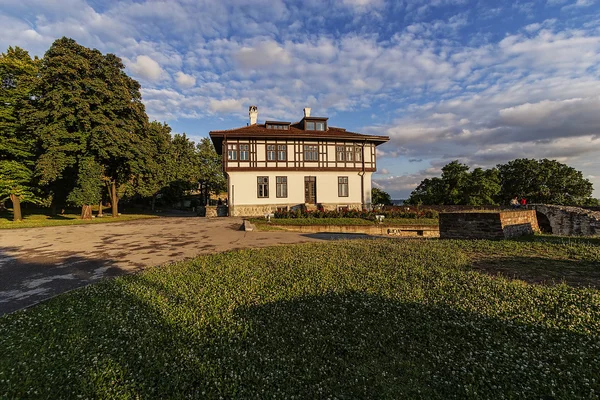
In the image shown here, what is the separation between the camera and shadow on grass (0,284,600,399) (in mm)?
2580

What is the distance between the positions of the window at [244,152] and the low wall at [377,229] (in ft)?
37.2

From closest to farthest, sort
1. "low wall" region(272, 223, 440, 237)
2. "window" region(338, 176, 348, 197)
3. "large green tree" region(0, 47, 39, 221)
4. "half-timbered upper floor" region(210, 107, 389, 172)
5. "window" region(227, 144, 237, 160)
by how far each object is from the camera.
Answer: "low wall" region(272, 223, 440, 237), "large green tree" region(0, 47, 39, 221), "window" region(227, 144, 237, 160), "half-timbered upper floor" region(210, 107, 389, 172), "window" region(338, 176, 348, 197)

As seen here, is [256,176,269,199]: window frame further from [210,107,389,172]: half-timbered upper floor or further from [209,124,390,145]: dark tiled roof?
[209,124,390,145]: dark tiled roof

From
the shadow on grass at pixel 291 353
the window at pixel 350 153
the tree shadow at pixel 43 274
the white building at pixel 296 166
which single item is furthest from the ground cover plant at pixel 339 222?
the shadow on grass at pixel 291 353

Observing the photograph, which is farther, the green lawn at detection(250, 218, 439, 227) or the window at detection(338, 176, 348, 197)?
the window at detection(338, 176, 348, 197)

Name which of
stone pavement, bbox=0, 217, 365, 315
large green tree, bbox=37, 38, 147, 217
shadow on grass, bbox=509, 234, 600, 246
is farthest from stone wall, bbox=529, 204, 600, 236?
large green tree, bbox=37, 38, 147, 217

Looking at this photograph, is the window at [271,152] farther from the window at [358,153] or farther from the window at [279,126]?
the window at [358,153]

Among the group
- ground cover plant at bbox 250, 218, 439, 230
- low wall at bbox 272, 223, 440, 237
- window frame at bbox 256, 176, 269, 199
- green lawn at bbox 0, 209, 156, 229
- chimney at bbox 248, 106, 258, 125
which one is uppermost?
chimney at bbox 248, 106, 258, 125

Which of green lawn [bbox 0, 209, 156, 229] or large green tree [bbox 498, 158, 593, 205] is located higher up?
large green tree [bbox 498, 158, 593, 205]

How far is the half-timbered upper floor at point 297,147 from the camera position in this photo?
2633 centimetres

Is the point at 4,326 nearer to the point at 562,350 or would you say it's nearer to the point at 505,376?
the point at 505,376

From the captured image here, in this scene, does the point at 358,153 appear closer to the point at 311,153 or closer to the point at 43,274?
the point at 311,153

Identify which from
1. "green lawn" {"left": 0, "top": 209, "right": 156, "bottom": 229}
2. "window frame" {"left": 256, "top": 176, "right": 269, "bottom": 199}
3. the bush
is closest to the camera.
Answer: "green lawn" {"left": 0, "top": 209, "right": 156, "bottom": 229}

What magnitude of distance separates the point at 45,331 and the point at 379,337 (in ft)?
14.9
